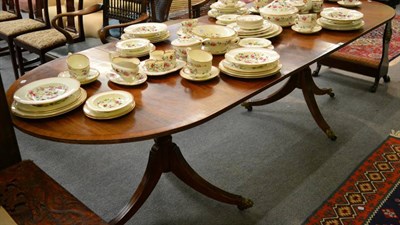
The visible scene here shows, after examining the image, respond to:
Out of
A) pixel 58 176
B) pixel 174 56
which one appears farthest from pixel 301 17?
pixel 58 176

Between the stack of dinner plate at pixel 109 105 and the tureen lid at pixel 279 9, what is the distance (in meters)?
1.10

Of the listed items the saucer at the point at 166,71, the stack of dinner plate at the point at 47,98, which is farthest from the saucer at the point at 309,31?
the stack of dinner plate at the point at 47,98

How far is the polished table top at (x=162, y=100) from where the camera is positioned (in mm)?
1179

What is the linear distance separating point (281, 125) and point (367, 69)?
0.99 m

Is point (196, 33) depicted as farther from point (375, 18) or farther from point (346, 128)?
point (346, 128)

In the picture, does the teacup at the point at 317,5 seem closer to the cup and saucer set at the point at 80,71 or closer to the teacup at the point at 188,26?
the teacup at the point at 188,26

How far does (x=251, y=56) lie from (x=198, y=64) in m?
0.25

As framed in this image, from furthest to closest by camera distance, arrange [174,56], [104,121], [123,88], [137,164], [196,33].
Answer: [137,164]
[196,33]
[174,56]
[123,88]
[104,121]

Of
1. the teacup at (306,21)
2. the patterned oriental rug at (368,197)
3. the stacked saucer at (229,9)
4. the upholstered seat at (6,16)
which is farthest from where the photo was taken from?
the upholstered seat at (6,16)

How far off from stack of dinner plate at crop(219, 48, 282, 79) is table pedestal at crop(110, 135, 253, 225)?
401mm

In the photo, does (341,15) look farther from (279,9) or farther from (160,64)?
(160,64)

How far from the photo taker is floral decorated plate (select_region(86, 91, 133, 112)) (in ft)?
4.11

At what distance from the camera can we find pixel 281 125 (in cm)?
261

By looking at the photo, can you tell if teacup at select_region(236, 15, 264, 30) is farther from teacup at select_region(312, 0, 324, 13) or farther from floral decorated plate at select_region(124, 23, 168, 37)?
teacup at select_region(312, 0, 324, 13)
